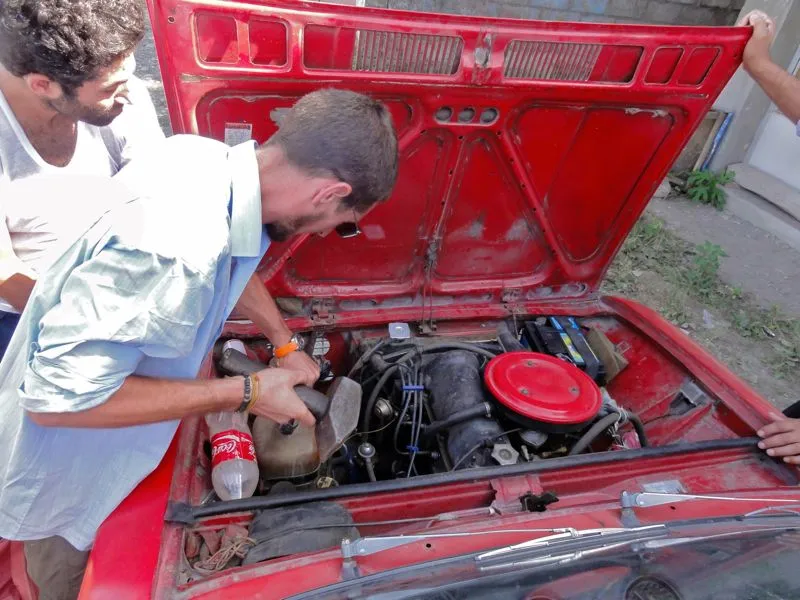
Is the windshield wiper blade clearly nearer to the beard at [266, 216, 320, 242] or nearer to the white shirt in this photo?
the beard at [266, 216, 320, 242]

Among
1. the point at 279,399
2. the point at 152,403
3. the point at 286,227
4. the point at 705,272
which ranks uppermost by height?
the point at 286,227

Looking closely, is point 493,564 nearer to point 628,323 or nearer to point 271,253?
point 271,253

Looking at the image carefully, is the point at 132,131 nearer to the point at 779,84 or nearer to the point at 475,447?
the point at 475,447

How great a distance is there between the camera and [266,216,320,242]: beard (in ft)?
4.88

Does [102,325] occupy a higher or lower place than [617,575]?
higher

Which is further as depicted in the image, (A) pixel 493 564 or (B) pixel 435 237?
(B) pixel 435 237

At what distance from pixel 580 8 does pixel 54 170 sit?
5684 mm

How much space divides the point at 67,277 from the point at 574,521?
4.45 ft

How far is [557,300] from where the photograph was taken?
104 inches

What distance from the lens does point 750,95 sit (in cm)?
593

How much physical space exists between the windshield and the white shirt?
4.61ft

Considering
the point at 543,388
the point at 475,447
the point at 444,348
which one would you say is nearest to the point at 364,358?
the point at 444,348

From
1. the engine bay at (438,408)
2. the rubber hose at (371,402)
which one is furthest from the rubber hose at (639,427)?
the rubber hose at (371,402)

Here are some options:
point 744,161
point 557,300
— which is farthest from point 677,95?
point 744,161
